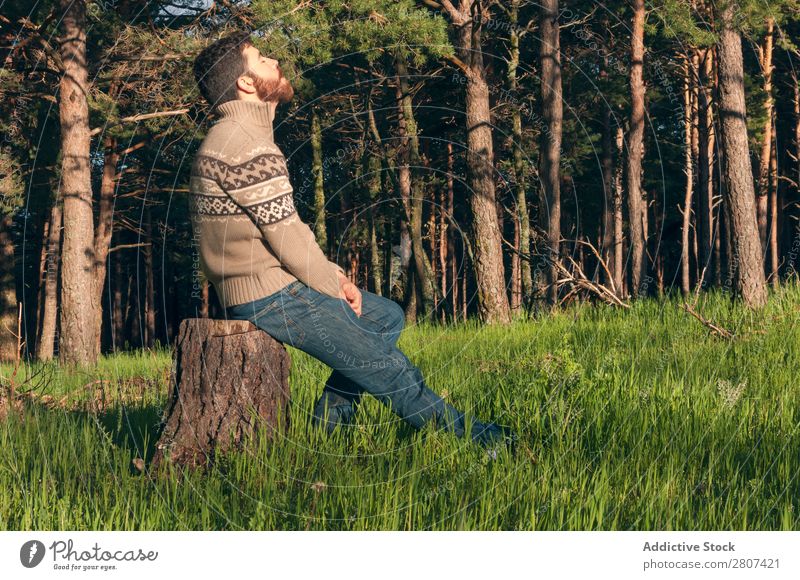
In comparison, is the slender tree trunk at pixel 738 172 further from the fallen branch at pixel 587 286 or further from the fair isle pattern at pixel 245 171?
the fair isle pattern at pixel 245 171

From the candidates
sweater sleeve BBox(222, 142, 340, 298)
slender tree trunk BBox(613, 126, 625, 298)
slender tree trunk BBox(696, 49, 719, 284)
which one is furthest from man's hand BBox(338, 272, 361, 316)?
slender tree trunk BBox(613, 126, 625, 298)

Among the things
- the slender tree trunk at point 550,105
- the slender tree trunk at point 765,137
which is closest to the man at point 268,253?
the slender tree trunk at point 550,105

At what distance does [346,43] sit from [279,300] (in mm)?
5945

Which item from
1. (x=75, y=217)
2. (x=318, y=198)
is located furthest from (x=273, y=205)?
(x=318, y=198)

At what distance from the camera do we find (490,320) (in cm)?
916

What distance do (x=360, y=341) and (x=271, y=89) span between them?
121cm

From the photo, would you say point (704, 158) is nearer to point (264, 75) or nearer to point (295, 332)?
point (264, 75)

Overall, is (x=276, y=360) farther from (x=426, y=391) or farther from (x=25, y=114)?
(x=25, y=114)

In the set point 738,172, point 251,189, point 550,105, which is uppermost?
point 550,105

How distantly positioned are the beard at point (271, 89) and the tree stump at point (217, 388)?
1040 mm

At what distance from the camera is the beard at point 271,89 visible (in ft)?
11.9

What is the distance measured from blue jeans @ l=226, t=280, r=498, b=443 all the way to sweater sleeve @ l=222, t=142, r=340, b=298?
17 centimetres

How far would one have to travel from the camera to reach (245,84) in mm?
3602
